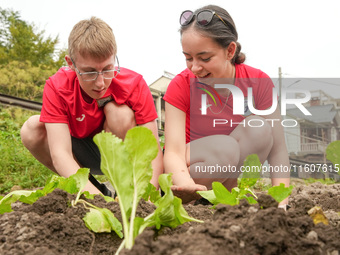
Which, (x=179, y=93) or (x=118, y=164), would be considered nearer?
(x=118, y=164)

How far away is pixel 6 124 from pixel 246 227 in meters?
7.06

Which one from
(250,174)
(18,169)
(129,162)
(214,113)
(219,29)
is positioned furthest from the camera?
(18,169)

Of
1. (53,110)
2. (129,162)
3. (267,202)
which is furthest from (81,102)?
(267,202)

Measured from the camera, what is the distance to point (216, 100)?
2.62m

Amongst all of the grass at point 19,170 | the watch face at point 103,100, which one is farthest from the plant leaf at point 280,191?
the grass at point 19,170

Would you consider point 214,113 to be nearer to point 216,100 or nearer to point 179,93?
point 216,100

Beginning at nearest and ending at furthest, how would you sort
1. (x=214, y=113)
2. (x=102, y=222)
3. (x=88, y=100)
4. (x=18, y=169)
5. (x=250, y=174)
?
(x=102, y=222) → (x=250, y=174) → (x=88, y=100) → (x=214, y=113) → (x=18, y=169)

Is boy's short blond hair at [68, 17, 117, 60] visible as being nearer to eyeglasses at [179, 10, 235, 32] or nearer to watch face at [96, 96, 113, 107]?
watch face at [96, 96, 113, 107]

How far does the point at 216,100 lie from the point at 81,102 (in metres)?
0.88

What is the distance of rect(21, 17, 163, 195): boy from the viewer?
2145 millimetres

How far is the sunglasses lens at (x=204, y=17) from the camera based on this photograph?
7.54 ft

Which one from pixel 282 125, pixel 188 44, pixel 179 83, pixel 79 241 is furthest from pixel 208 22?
pixel 79 241

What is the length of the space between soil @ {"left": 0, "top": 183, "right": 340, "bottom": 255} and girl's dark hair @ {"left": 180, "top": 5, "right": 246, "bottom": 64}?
1308 mm

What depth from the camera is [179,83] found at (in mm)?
2529
